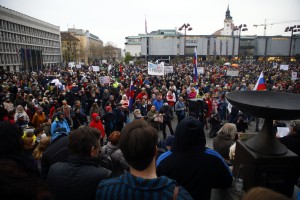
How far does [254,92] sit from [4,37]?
7133cm

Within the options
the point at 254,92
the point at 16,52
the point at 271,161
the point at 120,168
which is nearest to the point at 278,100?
the point at 254,92

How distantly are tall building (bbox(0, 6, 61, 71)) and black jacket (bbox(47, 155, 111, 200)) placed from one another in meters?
56.5

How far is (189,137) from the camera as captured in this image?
2.23m

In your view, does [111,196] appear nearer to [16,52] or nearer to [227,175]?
[227,175]

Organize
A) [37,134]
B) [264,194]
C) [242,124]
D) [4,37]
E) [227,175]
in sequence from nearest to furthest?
1. [264,194]
2. [227,175]
3. [37,134]
4. [242,124]
5. [4,37]

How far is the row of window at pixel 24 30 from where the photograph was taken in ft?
203

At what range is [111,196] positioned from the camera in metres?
1.57

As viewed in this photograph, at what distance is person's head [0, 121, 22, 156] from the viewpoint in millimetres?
2117

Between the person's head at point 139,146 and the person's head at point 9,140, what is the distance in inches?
43.8

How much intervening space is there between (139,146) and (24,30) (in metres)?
83.2

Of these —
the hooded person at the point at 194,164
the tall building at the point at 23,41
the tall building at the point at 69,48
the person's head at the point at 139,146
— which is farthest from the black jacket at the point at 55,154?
the tall building at the point at 69,48

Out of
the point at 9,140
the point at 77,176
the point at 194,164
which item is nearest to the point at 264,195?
the point at 194,164

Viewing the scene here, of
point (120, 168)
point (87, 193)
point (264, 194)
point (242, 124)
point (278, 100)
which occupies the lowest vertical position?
point (242, 124)

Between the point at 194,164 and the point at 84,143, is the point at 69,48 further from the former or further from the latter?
the point at 194,164
